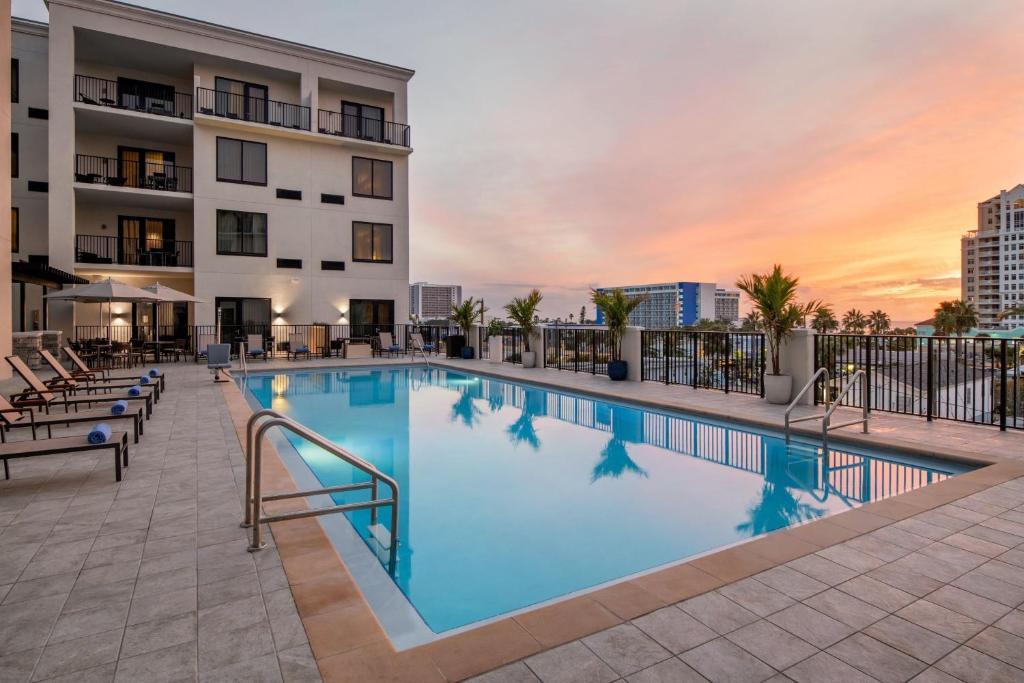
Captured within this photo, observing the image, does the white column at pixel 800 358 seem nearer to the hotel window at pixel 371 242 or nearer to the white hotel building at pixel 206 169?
the white hotel building at pixel 206 169

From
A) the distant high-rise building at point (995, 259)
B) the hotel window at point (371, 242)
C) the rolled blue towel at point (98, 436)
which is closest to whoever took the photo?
the rolled blue towel at point (98, 436)

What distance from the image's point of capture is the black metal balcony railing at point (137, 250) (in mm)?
18031

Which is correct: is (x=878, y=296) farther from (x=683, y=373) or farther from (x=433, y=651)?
(x=433, y=651)

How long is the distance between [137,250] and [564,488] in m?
19.6

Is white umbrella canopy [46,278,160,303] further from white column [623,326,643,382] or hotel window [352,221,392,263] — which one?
white column [623,326,643,382]

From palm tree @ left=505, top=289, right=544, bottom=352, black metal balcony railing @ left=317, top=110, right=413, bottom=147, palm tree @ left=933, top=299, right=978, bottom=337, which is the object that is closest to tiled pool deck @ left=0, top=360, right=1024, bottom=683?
palm tree @ left=505, top=289, right=544, bottom=352

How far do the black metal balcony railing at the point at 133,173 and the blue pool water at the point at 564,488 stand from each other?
45.1ft

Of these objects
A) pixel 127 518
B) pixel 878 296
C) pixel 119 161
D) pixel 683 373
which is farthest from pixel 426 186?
pixel 127 518

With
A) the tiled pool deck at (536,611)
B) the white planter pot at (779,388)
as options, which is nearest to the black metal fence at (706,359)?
the white planter pot at (779,388)

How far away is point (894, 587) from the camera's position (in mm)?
2736

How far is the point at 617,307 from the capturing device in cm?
1188

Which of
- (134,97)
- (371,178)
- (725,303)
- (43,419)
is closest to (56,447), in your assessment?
(43,419)

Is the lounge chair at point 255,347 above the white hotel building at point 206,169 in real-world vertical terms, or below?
below

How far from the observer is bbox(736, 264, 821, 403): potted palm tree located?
8516 millimetres
